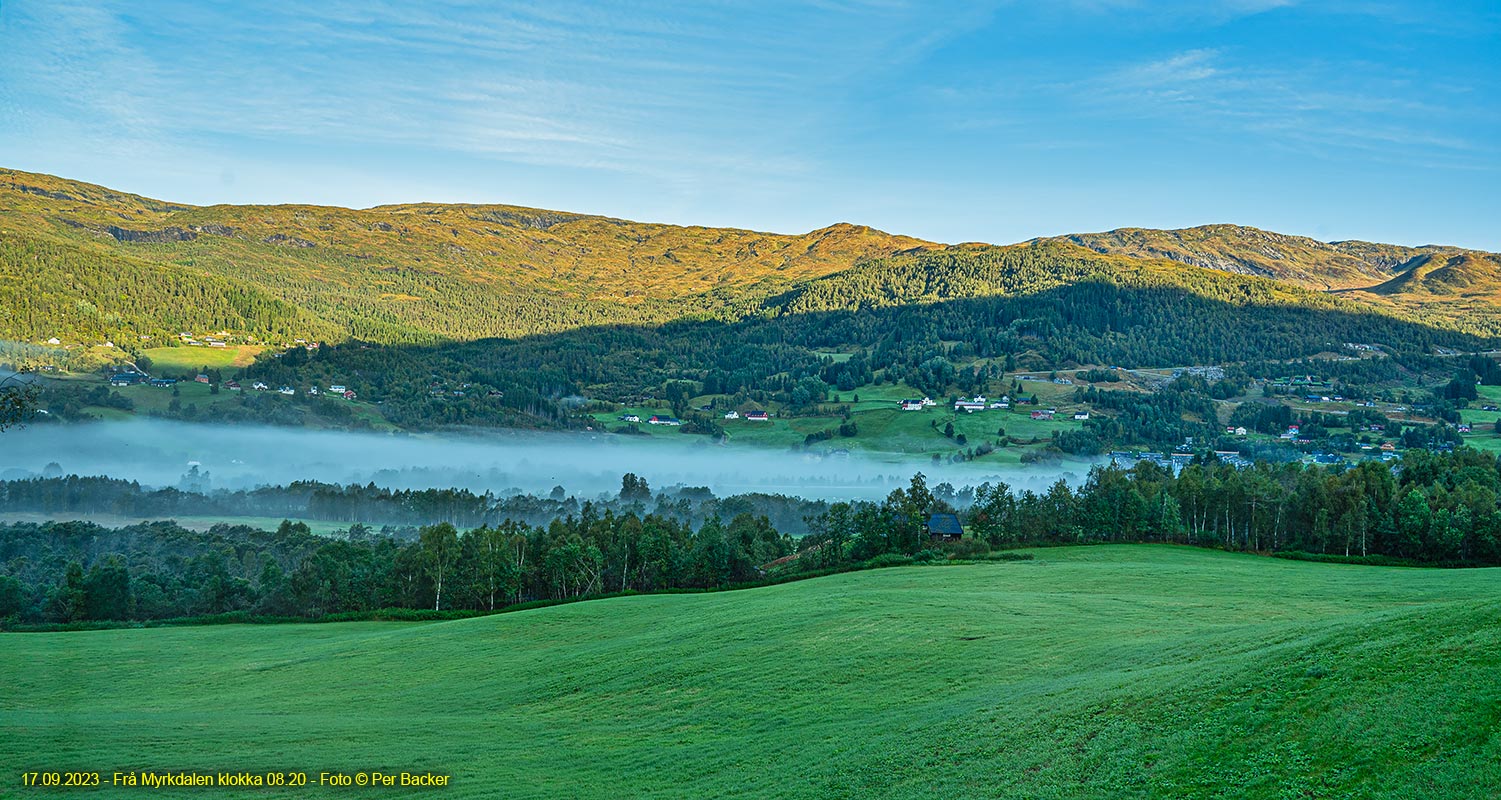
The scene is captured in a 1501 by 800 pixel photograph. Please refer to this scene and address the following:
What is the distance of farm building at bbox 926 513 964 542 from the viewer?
98438mm

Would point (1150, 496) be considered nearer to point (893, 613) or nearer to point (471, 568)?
point (893, 613)

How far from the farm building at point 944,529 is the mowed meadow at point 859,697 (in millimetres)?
35423

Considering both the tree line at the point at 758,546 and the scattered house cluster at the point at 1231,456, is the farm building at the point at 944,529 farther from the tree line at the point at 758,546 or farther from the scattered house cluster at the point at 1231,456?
the scattered house cluster at the point at 1231,456

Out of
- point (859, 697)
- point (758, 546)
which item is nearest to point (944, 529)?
point (758, 546)

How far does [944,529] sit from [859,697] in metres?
69.3

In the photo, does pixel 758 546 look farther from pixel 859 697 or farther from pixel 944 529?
pixel 859 697

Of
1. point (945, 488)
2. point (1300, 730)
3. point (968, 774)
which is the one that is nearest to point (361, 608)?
point (968, 774)

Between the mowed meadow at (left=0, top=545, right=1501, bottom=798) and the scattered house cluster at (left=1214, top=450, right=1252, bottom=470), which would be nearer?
the mowed meadow at (left=0, top=545, right=1501, bottom=798)

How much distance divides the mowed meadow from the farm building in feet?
116

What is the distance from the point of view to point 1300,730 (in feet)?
63.1

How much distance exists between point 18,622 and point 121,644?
24046 mm

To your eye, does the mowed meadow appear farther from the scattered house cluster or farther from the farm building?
the scattered house cluster

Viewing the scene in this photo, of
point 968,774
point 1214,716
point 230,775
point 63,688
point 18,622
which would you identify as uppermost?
point 1214,716

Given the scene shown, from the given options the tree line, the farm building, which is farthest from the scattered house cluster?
the farm building
